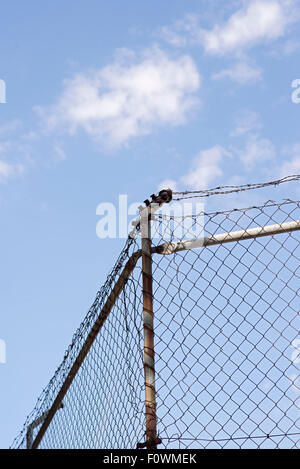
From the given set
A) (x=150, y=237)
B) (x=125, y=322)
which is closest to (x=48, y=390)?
A: (x=125, y=322)

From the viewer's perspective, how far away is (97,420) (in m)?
4.31

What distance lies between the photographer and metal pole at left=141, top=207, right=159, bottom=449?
3.45 metres

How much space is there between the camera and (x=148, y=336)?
11.8ft

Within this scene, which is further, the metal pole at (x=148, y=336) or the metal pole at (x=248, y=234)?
the metal pole at (x=248, y=234)

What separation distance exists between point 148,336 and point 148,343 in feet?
0.11

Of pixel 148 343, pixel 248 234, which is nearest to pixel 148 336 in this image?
pixel 148 343

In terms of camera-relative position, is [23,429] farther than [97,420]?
Yes

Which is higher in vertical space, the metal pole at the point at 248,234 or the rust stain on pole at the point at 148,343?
the metal pole at the point at 248,234

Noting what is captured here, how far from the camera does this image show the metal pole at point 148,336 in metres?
3.45

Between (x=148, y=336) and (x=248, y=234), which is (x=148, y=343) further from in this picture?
(x=248, y=234)
